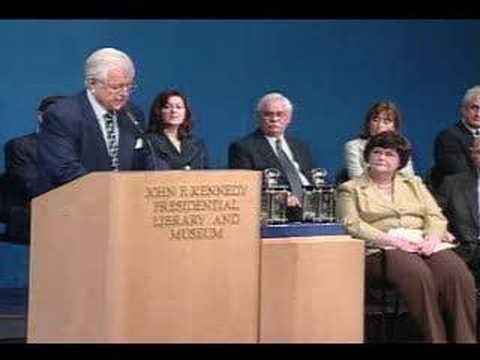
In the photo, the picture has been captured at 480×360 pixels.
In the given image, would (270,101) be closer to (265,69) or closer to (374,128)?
(374,128)

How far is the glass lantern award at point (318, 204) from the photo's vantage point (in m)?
6.95

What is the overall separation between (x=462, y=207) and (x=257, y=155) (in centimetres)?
124

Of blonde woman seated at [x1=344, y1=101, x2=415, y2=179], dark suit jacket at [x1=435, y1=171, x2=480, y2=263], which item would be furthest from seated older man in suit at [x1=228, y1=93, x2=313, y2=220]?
dark suit jacket at [x1=435, y1=171, x2=480, y2=263]

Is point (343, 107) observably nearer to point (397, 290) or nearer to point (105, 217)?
point (397, 290)

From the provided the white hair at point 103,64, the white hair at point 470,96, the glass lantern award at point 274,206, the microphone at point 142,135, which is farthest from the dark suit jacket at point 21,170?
the white hair at point 470,96

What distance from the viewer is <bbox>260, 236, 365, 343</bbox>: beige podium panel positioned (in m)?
6.46

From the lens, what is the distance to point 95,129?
7004 millimetres

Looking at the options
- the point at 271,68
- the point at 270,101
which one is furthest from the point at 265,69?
the point at 270,101

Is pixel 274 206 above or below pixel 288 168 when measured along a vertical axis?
below

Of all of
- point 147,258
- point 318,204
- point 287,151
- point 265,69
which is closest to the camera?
point 147,258

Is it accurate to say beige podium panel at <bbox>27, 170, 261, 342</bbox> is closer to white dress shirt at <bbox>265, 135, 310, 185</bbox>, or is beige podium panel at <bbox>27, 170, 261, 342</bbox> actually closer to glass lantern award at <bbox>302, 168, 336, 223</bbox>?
glass lantern award at <bbox>302, 168, 336, 223</bbox>

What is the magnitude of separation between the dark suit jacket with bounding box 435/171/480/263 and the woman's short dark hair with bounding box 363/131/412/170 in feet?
1.84
